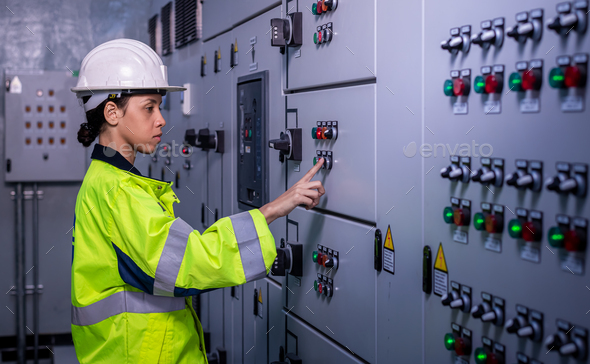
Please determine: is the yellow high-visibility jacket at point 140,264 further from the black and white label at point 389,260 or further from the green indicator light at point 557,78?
the green indicator light at point 557,78

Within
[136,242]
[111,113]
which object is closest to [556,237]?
[136,242]

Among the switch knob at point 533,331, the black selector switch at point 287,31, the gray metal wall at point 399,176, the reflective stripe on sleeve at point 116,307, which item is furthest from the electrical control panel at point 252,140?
the switch knob at point 533,331

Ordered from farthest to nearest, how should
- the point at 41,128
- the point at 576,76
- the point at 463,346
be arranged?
the point at 41,128, the point at 463,346, the point at 576,76

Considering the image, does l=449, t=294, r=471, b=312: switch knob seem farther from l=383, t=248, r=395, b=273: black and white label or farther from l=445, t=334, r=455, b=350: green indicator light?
l=383, t=248, r=395, b=273: black and white label

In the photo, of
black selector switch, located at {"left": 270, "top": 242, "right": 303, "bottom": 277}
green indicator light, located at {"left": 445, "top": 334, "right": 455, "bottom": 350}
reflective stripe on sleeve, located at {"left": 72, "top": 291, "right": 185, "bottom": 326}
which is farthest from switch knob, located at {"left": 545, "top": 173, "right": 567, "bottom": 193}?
black selector switch, located at {"left": 270, "top": 242, "right": 303, "bottom": 277}

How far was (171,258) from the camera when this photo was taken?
1503 mm

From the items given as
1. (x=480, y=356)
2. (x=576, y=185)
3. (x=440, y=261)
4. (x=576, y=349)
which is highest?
(x=576, y=185)

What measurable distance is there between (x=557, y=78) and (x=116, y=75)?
1401mm

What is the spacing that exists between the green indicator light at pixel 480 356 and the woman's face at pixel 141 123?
1216 millimetres

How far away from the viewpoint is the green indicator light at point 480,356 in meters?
1.31

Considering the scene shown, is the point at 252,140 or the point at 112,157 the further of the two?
the point at 252,140

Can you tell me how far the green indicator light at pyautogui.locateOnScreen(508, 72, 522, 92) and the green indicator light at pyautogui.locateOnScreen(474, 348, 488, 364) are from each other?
0.68 m

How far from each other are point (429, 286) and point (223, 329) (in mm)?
2175

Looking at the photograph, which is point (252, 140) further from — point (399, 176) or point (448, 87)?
point (448, 87)
